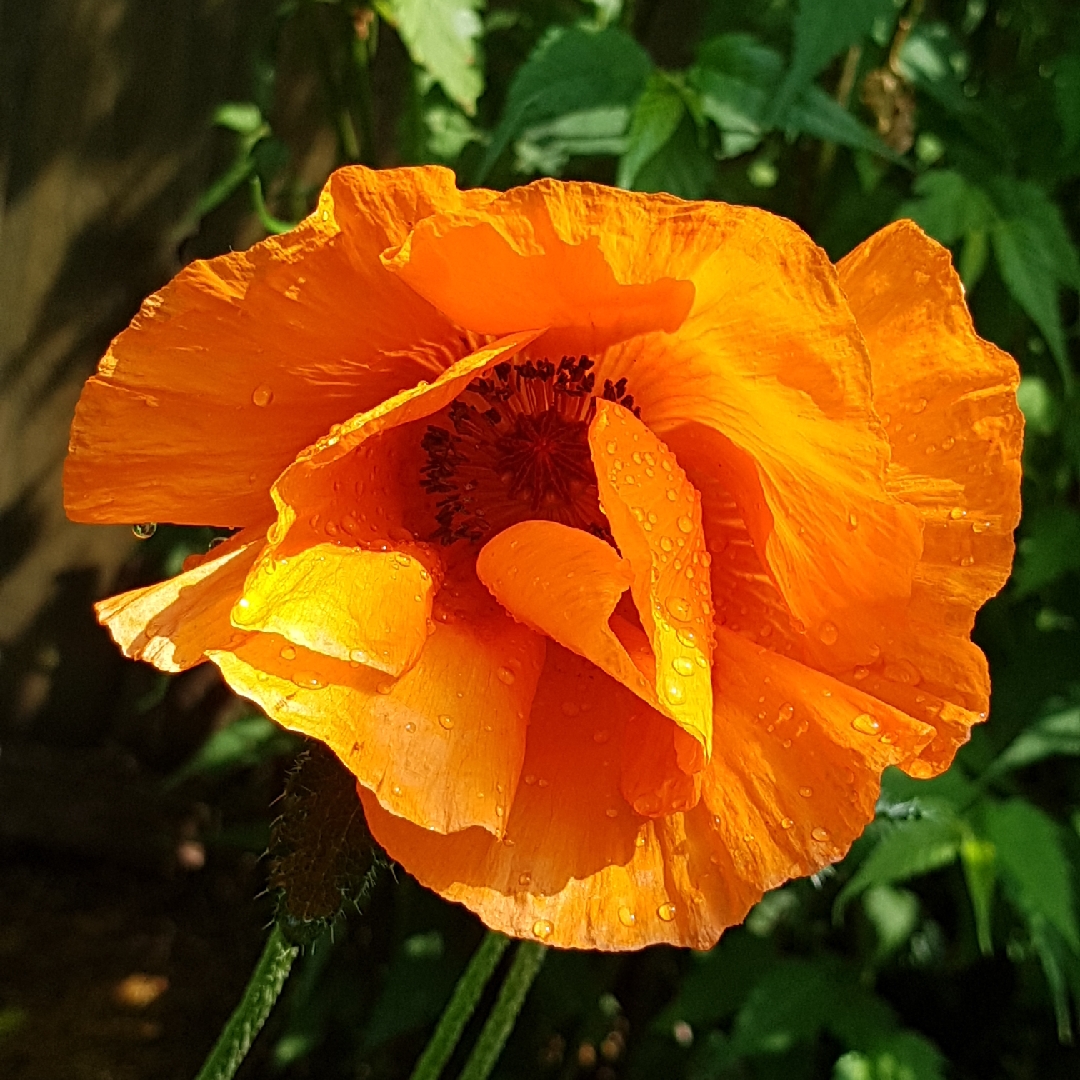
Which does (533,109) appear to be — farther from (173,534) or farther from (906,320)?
(173,534)

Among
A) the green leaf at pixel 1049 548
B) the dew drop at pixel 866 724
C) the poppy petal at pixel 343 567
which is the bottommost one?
the green leaf at pixel 1049 548

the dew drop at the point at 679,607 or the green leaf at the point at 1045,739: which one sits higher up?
the dew drop at the point at 679,607

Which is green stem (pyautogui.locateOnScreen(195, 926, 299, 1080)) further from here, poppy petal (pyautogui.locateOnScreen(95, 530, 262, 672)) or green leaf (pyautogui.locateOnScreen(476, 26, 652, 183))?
green leaf (pyautogui.locateOnScreen(476, 26, 652, 183))

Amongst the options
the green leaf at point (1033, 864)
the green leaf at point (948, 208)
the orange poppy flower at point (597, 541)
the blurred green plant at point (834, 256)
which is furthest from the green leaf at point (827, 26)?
the green leaf at point (1033, 864)

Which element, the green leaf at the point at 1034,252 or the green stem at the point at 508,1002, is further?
the green leaf at the point at 1034,252

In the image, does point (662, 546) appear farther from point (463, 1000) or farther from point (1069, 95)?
point (1069, 95)

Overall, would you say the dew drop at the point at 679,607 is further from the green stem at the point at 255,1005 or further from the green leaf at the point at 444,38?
the green leaf at the point at 444,38

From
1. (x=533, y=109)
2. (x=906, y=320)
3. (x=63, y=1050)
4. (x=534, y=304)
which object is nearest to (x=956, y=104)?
(x=533, y=109)

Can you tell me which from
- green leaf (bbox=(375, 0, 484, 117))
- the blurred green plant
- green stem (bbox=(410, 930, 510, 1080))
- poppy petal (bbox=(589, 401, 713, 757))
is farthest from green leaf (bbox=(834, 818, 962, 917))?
green leaf (bbox=(375, 0, 484, 117))
